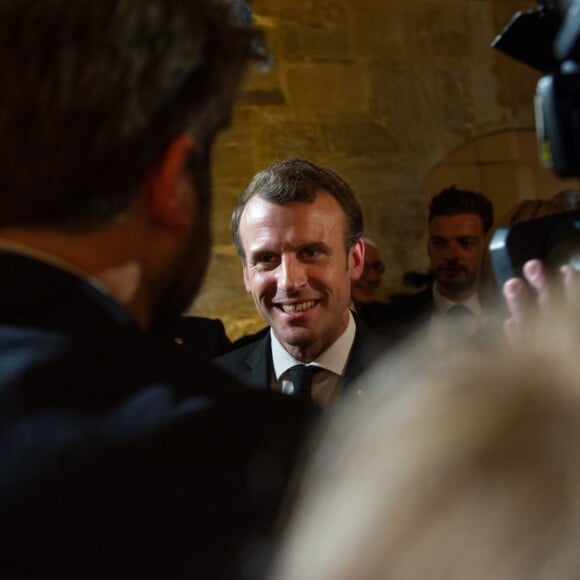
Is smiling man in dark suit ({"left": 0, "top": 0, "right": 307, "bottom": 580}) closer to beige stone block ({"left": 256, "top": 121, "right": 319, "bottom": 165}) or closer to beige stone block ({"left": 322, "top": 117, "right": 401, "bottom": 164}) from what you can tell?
beige stone block ({"left": 256, "top": 121, "right": 319, "bottom": 165})

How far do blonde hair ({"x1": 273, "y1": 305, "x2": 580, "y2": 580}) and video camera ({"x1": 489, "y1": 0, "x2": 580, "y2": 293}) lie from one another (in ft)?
0.92

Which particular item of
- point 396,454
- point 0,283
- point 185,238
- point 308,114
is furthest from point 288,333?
point 308,114

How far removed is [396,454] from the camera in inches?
23.2

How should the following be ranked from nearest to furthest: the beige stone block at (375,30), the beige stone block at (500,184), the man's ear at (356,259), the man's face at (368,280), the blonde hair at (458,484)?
the blonde hair at (458,484) < the man's ear at (356,259) < the man's face at (368,280) < the beige stone block at (375,30) < the beige stone block at (500,184)

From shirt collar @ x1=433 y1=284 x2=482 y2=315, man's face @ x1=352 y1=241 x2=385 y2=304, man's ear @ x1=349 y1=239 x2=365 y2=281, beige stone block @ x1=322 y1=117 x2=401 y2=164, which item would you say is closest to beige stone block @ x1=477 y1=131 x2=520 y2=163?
beige stone block @ x1=322 y1=117 x2=401 y2=164

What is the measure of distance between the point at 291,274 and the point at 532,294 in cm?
148

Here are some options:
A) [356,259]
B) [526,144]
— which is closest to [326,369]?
[356,259]

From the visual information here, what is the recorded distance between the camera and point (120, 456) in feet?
2.35

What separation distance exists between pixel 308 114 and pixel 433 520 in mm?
4950

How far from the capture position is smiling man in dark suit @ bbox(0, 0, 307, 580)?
70cm

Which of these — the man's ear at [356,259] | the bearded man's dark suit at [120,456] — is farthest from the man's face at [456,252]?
the bearded man's dark suit at [120,456]

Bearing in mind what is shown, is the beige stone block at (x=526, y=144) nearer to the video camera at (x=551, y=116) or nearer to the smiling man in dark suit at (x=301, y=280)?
the smiling man in dark suit at (x=301, y=280)

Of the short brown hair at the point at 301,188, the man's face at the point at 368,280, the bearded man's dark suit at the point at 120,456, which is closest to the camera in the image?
the bearded man's dark suit at the point at 120,456

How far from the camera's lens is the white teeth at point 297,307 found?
230 cm
